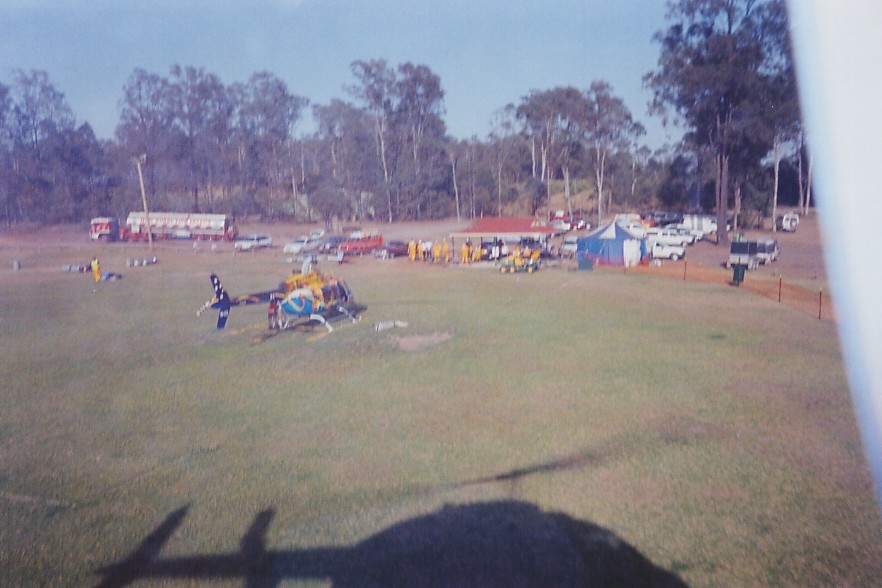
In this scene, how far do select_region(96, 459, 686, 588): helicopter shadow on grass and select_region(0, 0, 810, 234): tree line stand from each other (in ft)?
42.9

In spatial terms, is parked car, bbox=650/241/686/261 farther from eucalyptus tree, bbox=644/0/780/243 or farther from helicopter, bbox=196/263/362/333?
helicopter, bbox=196/263/362/333

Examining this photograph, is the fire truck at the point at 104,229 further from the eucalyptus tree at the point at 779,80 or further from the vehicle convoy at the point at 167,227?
the eucalyptus tree at the point at 779,80

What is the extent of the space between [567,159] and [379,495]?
3123 cm

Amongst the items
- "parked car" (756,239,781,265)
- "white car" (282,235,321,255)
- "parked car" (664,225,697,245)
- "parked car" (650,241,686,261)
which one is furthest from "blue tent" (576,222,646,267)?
"white car" (282,235,321,255)

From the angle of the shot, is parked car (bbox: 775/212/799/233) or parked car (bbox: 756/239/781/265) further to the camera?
parked car (bbox: 775/212/799/233)

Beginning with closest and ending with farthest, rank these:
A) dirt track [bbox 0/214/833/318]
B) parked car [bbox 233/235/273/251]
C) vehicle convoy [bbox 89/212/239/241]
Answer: dirt track [bbox 0/214/833/318] → vehicle convoy [bbox 89/212/239/241] → parked car [bbox 233/235/273/251]

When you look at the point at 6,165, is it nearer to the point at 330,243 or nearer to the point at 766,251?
the point at 330,243

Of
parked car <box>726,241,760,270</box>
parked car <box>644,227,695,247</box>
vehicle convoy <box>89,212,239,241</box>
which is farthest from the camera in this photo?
parked car <box>644,227,695,247</box>

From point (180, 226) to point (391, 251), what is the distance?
25.7 feet

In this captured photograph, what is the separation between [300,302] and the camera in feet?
38.8

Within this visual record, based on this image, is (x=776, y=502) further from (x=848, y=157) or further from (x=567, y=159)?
(x=567, y=159)

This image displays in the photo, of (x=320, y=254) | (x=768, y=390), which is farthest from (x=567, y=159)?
(x=768, y=390)

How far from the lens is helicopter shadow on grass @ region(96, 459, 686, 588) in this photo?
3.91m

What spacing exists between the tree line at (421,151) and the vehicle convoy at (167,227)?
542mm
